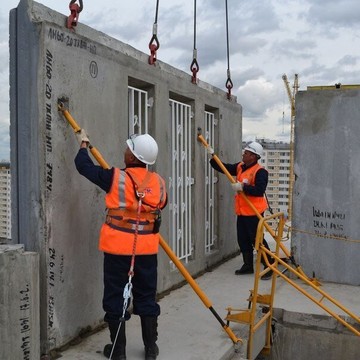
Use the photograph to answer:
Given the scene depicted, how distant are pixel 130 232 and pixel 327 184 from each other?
3764mm

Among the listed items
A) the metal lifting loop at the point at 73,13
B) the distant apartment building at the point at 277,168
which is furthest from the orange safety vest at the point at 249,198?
the distant apartment building at the point at 277,168

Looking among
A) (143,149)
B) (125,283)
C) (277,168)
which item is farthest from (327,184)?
(277,168)

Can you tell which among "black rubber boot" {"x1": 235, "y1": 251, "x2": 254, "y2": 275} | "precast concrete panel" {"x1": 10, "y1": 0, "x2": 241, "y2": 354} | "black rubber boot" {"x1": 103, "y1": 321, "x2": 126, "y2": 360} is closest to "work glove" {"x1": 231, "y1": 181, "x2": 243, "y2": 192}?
"black rubber boot" {"x1": 235, "y1": 251, "x2": 254, "y2": 275}

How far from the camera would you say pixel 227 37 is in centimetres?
793

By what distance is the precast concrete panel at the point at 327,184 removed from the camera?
6.68 meters

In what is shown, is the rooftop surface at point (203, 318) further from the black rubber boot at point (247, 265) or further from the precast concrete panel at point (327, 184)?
the precast concrete panel at point (327, 184)

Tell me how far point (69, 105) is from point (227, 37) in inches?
169

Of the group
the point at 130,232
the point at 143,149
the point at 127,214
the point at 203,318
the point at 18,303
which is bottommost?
the point at 203,318

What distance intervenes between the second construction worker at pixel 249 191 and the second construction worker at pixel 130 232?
2797 millimetres

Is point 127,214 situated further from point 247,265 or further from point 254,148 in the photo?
point 247,265

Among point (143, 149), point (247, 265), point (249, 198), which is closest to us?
point (143, 149)

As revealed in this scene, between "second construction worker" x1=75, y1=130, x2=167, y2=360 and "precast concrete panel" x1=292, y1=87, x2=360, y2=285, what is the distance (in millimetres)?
3340

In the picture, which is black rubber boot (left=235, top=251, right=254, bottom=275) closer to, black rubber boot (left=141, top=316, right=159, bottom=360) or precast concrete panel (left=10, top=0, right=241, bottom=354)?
precast concrete panel (left=10, top=0, right=241, bottom=354)

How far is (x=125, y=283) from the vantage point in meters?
4.00
